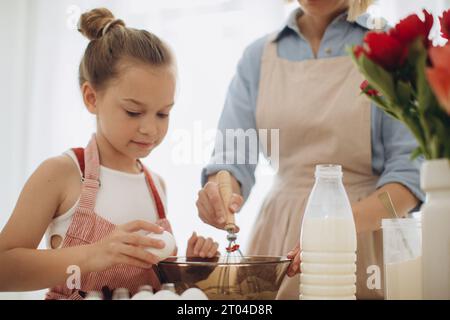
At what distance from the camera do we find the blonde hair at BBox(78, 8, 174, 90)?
1.05m

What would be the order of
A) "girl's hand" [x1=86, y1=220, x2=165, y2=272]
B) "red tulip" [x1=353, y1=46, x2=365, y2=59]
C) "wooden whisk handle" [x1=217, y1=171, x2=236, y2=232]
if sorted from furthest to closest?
"wooden whisk handle" [x1=217, y1=171, x2=236, y2=232]
"girl's hand" [x1=86, y1=220, x2=165, y2=272]
"red tulip" [x1=353, y1=46, x2=365, y2=59]

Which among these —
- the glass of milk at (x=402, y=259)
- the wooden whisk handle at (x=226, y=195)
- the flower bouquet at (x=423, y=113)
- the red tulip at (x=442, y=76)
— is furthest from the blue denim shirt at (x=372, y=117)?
the red tulip at (x=442, y=76)

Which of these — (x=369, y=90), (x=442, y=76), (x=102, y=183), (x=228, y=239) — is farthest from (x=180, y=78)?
(x=442, y=76)

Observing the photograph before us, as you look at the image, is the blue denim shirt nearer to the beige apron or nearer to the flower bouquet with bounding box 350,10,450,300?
the beige apron

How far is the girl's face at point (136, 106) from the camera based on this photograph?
1.01 metres

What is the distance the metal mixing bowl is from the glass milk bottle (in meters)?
0.04

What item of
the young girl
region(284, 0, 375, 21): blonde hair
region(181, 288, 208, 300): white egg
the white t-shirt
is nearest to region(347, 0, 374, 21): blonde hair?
region(284, 0, 375, 21): blonde hair

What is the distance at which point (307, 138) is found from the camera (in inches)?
48.4

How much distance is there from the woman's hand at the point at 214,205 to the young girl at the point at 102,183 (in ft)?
0.12

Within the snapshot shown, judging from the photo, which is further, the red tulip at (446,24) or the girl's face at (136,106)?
the girl's face at (136,106)

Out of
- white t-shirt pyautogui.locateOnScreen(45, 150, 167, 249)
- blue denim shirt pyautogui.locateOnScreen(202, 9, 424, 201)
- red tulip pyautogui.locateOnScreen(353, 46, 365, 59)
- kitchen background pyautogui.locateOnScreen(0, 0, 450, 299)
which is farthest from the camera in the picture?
kitchen background pyautogui.locateOnScreen(0, 0, 450, 299)

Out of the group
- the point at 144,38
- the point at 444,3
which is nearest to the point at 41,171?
the point at 144,38

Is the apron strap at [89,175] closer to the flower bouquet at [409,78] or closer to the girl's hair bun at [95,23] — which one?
the girl's hair bun at [95,23]
